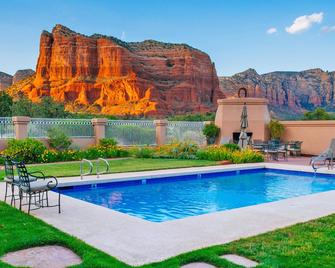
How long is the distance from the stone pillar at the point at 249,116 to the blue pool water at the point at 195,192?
631 centimetres

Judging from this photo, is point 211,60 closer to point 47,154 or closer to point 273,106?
point 273,106

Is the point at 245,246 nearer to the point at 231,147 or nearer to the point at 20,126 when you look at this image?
the point at 231,147

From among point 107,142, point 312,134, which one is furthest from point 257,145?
point 107,142

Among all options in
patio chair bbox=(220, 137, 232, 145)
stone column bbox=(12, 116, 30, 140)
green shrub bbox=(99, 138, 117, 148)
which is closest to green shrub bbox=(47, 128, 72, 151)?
stone column bbox=(12, 116, 30, 140)

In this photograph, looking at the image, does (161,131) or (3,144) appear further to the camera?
(161,131)

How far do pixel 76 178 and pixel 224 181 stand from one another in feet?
13.8

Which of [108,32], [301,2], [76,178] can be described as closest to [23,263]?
[76,178]

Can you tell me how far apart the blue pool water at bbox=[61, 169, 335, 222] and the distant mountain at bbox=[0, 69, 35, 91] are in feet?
271

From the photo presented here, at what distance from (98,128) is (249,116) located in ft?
23.9

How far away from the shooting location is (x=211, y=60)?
9738 cm

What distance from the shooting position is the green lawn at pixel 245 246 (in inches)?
145

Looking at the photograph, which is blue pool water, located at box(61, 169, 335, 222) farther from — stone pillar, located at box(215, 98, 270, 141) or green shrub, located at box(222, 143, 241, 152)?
stone pillar, located at box(215, 98, 270, 141)

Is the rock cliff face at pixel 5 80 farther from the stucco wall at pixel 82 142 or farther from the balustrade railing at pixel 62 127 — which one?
the stucco wall at pixel 82 142

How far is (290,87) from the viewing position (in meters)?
95.2
